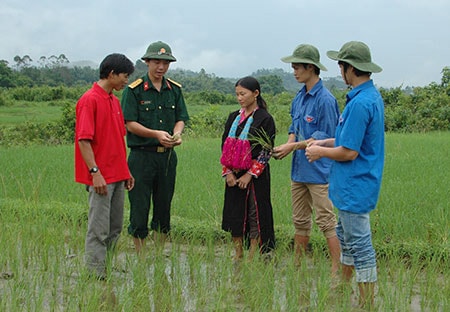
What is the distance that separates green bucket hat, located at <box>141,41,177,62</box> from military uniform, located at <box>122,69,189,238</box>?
0.21 metres

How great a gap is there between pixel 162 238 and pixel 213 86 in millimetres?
38941

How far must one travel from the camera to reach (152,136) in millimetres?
4156

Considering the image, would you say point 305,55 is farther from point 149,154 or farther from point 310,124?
point 149,154

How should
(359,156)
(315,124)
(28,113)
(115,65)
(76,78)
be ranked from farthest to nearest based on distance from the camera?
(76,78) → (28,113) → (315,124) → (115,65) → (359,156)

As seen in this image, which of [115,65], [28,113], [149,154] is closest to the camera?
[115,65]

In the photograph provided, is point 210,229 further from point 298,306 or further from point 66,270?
point 298,306

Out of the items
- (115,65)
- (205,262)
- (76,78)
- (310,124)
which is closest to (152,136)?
(115,65)

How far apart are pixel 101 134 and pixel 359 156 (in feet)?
5.80

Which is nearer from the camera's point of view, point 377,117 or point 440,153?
point 377,117

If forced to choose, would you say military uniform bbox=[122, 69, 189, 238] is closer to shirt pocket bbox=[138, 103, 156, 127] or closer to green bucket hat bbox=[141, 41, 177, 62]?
shirt pocket bbox=[138, 103, 156, 127]

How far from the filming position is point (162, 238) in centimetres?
452

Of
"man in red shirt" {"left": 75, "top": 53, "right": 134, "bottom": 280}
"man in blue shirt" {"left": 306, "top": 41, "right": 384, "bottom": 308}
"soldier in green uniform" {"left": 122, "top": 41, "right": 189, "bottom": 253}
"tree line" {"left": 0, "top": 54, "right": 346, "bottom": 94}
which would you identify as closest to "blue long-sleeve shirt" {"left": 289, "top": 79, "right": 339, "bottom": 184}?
"man in blue shirt" {"left": 306, "top": 41, "right": 384, "bottom": 308}

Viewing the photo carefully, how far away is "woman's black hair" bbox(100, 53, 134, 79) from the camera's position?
12.4ft

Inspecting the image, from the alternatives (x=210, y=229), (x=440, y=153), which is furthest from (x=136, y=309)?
(x=440, y=153)
